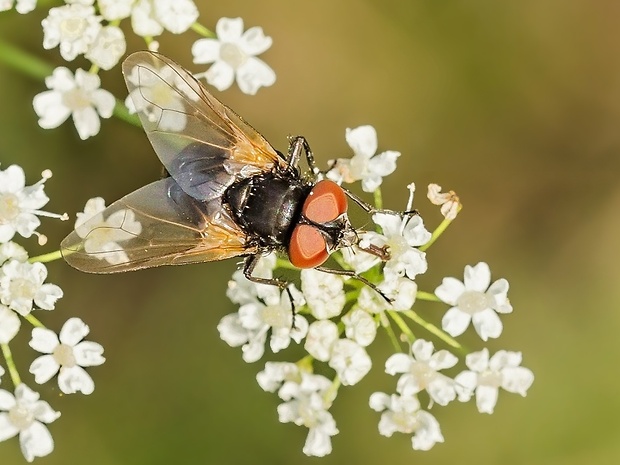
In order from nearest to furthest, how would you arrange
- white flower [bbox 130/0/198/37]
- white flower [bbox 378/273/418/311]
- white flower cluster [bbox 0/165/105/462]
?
white flower [bbox 378/273/418/311], white flower cluster [bbox 0/165/105/462], white flower [bbox 130/0/198/37]

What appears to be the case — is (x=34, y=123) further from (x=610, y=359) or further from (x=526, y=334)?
(x=610, y=359)

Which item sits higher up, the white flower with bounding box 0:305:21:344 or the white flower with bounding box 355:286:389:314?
the white flower with bounding box 355:286:389:314

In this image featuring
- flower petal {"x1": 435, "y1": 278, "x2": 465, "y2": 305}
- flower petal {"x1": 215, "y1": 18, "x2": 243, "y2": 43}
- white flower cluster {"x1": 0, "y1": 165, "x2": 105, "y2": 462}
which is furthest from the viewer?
flower petal {"x1": 215, "y1": 18, "x2": 243, "y2": 43}

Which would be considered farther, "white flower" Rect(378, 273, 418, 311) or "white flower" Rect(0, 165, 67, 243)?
"white flower" Rect(0, 165, 67, 243)

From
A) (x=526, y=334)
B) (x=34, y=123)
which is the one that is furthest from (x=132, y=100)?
(x=526, y=334)

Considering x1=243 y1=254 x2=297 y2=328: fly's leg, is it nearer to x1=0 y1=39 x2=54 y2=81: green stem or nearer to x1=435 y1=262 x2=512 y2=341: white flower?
x1=435 y1=262 x2=512 y2=341: white flower

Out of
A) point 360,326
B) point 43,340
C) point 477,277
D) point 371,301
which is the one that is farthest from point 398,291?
point 43,340

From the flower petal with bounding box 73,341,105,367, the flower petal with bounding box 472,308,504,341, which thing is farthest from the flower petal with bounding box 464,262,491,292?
the flower petal with bounding box 73,341,105,367

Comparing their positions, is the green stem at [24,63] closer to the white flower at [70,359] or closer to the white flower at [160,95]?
the white flower at [160,95]
